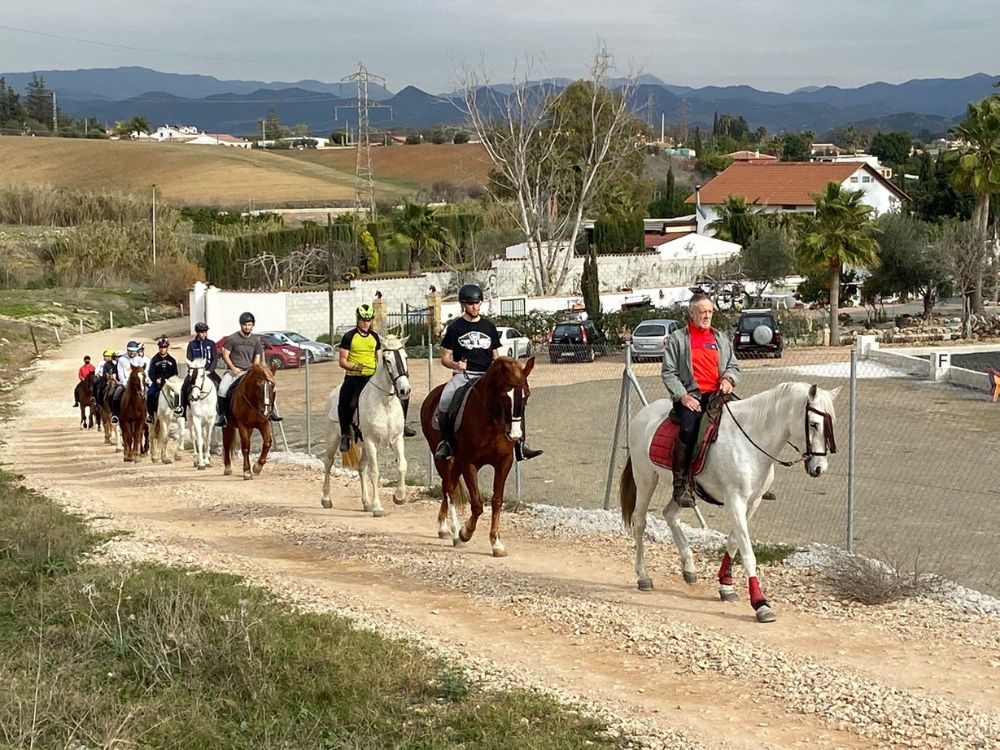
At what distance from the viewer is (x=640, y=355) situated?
149 ft

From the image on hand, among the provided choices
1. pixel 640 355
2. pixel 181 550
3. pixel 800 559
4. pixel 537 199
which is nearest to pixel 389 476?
pixel 181 550

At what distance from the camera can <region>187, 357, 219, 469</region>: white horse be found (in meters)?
22.2

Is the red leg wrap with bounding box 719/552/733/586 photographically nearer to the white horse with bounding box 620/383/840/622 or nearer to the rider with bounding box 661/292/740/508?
the white horse with bounding box 620/383/840/622

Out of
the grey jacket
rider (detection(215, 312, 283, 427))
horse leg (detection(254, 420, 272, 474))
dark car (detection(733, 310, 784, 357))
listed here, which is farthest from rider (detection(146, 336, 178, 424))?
dark car (detection(733, 310, 784, 357))

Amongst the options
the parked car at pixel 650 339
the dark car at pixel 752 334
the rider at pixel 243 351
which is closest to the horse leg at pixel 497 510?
the rider at pixel 243 351

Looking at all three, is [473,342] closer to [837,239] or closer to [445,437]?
[445,437]

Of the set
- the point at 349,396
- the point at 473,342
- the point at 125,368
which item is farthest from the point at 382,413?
the point at 125,368

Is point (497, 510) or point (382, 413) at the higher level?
point (382, 413)

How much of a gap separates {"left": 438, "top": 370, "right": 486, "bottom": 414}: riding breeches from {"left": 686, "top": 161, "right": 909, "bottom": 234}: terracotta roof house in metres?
94.8

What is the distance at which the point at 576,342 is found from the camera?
47.7 meters

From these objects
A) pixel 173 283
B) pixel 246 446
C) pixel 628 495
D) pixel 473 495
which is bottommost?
pixel 173 283

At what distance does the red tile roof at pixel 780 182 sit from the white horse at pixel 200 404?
293ft

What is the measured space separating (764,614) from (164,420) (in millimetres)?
16182

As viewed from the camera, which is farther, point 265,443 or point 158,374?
point 158,374
